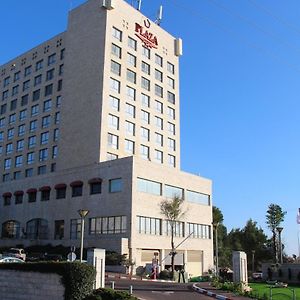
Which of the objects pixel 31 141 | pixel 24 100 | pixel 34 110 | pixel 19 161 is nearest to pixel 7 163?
pixel 19 161

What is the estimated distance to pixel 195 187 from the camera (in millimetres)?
67688

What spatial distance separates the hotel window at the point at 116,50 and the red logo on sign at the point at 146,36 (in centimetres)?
520

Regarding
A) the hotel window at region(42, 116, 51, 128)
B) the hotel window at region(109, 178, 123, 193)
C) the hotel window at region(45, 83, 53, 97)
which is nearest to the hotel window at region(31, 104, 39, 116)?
the hotel window at region(42, 116, 51, 128)

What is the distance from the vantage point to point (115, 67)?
69.2 m

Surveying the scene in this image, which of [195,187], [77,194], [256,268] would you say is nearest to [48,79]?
[77,194]

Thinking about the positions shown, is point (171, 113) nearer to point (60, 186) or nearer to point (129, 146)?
point (129, 146)

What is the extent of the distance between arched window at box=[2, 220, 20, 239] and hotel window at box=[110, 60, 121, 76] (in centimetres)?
2640

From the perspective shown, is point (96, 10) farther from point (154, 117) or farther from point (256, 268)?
point (256, 268)

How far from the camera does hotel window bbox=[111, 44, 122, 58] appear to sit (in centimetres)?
6919

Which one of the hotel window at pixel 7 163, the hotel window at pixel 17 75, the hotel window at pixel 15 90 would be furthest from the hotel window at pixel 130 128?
the hotel window at pixel 17 75

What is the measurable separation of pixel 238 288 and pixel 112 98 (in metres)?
44.6

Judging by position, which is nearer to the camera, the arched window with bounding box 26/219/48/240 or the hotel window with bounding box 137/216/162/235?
the hotel window with bounding box 137/216/162/235

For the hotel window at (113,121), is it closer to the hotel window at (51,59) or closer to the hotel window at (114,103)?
the hotel window at (114,103)

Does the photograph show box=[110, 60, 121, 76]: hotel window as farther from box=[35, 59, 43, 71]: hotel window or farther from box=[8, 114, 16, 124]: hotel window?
box=[8, 114, 16, 124]: hotel window
